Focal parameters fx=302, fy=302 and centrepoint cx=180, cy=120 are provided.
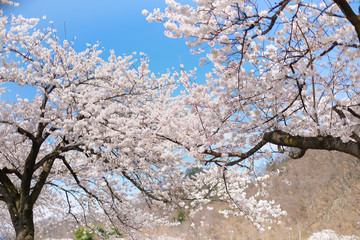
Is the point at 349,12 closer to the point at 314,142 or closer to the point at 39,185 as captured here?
the point at 314,142

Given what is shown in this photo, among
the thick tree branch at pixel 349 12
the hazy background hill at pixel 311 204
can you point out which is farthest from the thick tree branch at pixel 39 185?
the thick tree branch at pixel 349 12

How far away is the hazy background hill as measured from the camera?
12.0 meters

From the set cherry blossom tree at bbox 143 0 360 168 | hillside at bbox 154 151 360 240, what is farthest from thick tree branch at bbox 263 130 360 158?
hillside at bbox 154 151 360 240

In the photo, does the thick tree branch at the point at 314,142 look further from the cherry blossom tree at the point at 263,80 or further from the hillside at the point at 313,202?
the hillside at the point at 313,202

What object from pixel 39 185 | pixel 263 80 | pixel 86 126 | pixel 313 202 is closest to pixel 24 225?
pixel 39 185

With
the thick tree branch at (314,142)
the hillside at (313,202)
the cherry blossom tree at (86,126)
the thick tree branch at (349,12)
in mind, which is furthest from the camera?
the hillside at (313,202)

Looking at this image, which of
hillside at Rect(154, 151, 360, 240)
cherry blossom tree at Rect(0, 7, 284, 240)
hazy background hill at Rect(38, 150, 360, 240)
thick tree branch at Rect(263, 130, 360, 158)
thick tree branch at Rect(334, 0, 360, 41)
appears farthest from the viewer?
hillside at Rect(154, 151, 360, 240)

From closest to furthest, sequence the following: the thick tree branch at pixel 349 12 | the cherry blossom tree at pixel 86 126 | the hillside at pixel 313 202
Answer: the thick tree branch at pixel 349 12 < the cherry blossom tree at pixel 86 126 < the hillside at pixel 313 202

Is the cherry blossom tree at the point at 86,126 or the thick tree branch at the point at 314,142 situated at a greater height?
the cherry blossom tree at the point at 86,126

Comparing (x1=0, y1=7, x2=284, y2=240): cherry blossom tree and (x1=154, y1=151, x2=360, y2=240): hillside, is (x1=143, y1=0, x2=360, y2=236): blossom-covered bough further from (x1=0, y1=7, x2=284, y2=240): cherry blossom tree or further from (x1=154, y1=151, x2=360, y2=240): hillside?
(x1=154, y1=151, x2=360, y2=240): hillside

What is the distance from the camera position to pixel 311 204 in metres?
15.4

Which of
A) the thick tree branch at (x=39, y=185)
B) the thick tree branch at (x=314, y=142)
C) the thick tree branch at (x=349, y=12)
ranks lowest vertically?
the thick tree branch at (x=314, y=142)

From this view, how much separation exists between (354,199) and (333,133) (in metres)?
10.6

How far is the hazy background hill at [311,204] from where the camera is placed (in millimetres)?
12047
